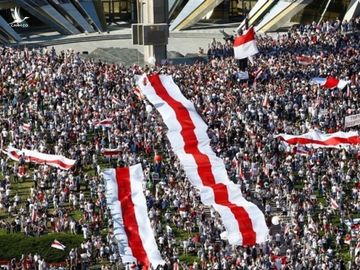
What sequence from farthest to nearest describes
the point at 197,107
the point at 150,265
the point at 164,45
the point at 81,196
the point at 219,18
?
the point at 219,18 < the point at 164,45 < the point at 197,107 < the point at 81,196 < the point at 150,265

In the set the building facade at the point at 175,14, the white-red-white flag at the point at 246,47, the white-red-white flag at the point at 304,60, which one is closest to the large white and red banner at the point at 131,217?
the white-red-white flag at the point at 246,47

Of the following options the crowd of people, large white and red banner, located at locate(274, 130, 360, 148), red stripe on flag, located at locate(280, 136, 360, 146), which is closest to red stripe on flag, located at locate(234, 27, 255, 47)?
the crowd of people

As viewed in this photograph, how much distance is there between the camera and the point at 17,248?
51.7 metres

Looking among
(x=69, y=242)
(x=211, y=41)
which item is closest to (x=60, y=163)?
(x=69, y=242)

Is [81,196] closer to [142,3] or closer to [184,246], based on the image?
[184,246]

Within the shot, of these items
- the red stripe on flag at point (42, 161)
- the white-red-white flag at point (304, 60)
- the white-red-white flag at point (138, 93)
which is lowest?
the red stripe on flag at point (42, 161)

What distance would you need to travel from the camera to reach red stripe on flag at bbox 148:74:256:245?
161ft

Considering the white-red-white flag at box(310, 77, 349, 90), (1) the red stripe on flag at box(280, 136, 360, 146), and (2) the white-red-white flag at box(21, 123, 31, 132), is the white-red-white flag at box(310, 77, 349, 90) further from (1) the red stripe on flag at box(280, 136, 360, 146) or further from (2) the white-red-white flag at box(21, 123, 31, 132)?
(2) the white-red-white flag at box(21, 123, 31, 132)

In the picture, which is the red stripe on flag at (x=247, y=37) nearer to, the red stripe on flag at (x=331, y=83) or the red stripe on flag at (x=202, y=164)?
the red stripe on flag at (x=331, y=83)

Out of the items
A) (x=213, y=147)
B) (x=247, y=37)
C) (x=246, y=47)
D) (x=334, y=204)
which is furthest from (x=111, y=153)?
(x=247, y=37)

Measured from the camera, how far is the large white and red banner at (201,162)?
49281 millimetres

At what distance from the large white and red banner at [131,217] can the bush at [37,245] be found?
6.75 feet

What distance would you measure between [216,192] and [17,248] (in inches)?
315

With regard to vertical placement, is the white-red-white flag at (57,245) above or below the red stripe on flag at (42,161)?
below
